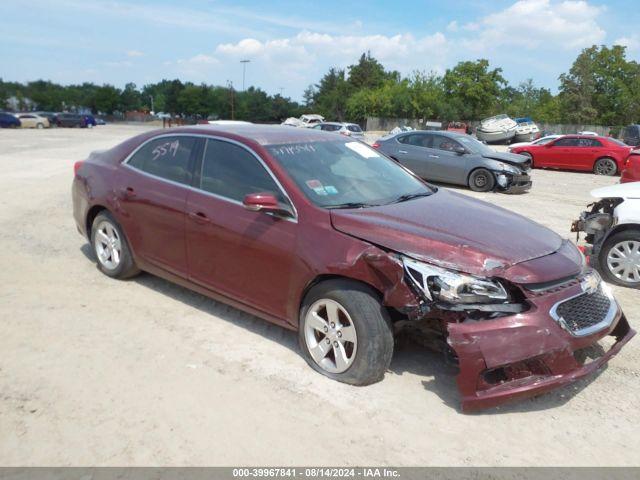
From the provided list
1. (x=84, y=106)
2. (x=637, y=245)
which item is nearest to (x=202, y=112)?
(x=84, y=106)

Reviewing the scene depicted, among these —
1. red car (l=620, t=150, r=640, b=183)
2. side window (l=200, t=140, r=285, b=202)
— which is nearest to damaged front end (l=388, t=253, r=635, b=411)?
side window (l=200, t=140, r=285, b=202)

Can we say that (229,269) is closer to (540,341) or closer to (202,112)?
(540,341)

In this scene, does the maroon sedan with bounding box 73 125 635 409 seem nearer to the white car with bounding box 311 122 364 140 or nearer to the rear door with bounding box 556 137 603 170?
the rear door with bounding box 556 137 603 170

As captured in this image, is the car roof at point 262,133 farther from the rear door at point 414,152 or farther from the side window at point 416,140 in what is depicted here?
the side window at point 416,140

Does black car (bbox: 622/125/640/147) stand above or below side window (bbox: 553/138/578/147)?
above

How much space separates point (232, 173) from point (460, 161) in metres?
10.8

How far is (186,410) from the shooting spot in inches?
131

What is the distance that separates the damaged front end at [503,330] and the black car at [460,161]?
1065 centimetres

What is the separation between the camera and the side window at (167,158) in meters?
4.75

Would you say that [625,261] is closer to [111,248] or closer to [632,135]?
[111,248]

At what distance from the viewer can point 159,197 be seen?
4777 millimetres

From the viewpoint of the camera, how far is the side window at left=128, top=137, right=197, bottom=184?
4.75 metres

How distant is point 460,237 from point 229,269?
1792 mm

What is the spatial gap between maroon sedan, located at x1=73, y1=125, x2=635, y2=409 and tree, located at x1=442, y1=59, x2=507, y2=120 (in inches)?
2341
